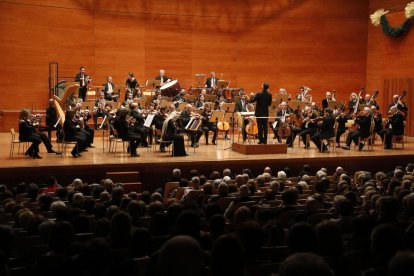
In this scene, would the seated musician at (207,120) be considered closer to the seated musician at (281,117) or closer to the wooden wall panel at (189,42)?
the seated musician at (281,117)

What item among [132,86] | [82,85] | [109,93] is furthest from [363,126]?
[82,85]

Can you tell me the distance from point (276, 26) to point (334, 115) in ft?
23.7

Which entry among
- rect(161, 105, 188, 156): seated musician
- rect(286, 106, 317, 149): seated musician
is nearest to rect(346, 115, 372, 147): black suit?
rect(286, 106, 317, 149): seated musician

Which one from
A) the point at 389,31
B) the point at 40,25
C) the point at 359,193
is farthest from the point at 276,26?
the point at 359,193

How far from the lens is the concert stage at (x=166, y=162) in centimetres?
1082

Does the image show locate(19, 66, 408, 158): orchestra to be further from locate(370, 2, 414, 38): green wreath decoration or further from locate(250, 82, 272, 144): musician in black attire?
locate(370, 2, 414, 38): green wreath decoration

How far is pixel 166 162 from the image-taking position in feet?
38.1

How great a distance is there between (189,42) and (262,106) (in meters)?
7.72

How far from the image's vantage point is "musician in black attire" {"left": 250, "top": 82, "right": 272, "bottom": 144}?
42.4 ft

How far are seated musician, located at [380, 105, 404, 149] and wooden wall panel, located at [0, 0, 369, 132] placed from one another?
6520 mm

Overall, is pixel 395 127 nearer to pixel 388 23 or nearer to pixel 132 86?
pixel 388 23

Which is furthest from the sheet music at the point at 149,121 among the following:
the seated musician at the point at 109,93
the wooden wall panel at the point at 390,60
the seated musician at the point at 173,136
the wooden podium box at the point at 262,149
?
the wooden wall panel at the point at 390,60

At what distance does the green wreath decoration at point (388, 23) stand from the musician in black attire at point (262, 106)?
803 cm

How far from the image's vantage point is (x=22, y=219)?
552 cm
